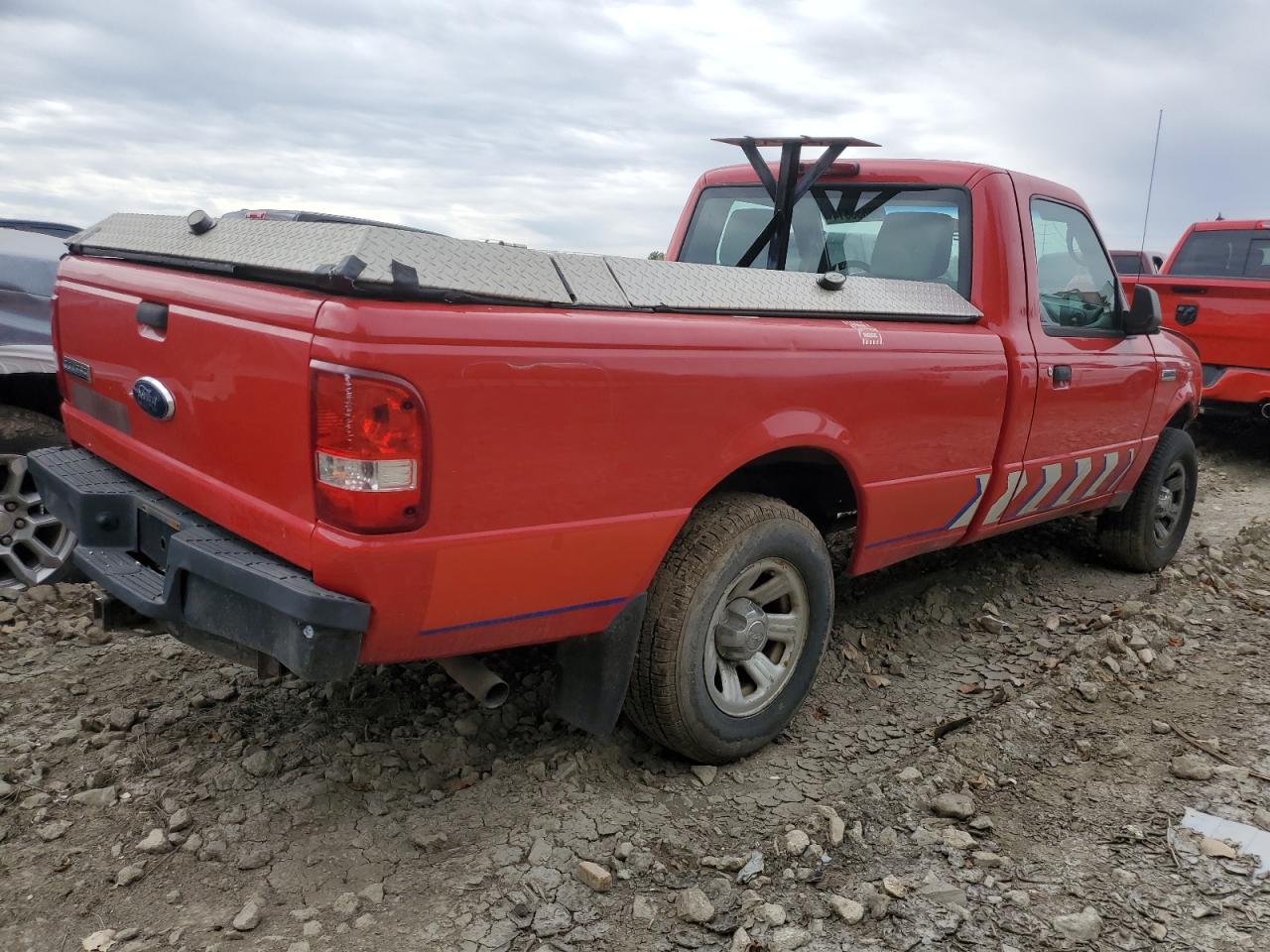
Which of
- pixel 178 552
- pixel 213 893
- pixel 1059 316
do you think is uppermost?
pixel 1059 316

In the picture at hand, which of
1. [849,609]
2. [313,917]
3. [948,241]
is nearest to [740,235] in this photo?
[948,241]

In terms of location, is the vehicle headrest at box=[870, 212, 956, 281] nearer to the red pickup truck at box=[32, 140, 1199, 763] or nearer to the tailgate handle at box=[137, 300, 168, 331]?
the red pickup truck at box=[32, 140, 1199, 763]

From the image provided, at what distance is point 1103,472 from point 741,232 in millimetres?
2041

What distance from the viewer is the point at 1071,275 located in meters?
4.36

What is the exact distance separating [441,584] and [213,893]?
3.39 feet

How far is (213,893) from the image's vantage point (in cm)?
251

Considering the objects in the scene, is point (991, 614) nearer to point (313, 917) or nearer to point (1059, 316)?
point (1059, 316)

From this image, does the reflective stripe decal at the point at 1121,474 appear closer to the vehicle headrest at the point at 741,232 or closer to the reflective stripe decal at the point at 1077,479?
the reflective stripe decal at the point at 1077,479

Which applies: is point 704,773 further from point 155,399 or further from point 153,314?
point 153,314

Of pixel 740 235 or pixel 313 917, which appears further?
pixel 740 235

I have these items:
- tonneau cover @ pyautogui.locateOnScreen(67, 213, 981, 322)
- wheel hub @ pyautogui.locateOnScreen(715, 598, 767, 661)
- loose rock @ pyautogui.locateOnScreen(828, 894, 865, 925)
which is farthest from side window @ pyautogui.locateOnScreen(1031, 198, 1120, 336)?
loose rock @ pyautogui.locateOnScreen(828, 894, 865, 925)

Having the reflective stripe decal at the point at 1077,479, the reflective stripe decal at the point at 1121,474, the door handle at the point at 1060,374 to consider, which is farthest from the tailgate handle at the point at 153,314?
the reflective stripe decal at the point at 1121,474

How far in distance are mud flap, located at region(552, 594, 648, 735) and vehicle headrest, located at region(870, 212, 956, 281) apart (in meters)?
1.98

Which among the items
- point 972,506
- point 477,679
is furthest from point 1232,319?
point 477,679
